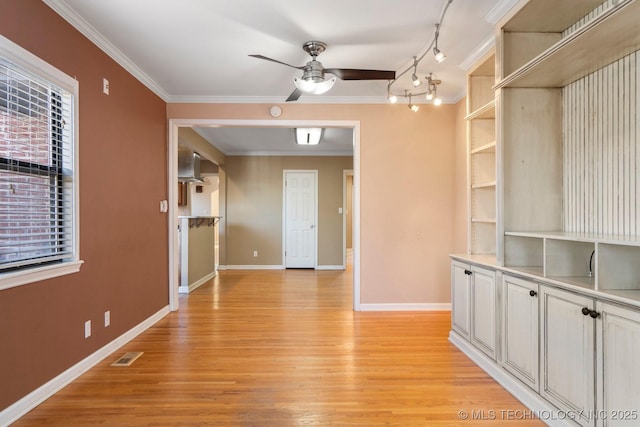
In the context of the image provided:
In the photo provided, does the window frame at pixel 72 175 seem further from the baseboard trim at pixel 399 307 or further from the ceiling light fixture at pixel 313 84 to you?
the baseboard trim at pixel 399 307

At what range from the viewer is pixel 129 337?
3049mm

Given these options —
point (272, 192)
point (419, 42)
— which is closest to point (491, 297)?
point (419, 42)

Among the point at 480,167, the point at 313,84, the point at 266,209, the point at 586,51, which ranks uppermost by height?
the point at 313,84

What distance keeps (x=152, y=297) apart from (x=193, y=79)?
2369 mm

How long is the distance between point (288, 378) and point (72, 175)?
6.90 feet

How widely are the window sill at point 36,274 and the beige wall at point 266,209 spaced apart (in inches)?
190

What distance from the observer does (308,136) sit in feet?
17.9

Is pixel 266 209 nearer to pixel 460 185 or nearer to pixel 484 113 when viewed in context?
pixel 460 185

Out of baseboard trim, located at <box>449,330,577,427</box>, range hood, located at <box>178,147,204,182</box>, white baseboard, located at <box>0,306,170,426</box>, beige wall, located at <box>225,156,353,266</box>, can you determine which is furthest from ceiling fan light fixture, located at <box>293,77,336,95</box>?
beige wall, located at <box>225,156,353,266</box>

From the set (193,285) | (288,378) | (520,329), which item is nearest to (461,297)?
(520,329)

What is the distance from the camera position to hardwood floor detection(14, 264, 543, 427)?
192cm

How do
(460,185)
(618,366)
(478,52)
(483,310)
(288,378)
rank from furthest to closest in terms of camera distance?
(460,185)
(478,52)
(483,310)
(288,378)
(618,366)

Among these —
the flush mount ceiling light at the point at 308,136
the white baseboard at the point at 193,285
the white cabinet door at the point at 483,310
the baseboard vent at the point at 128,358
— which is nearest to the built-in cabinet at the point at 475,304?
the white cabinet door at the point at 483,310

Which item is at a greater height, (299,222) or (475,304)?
(299,222)
